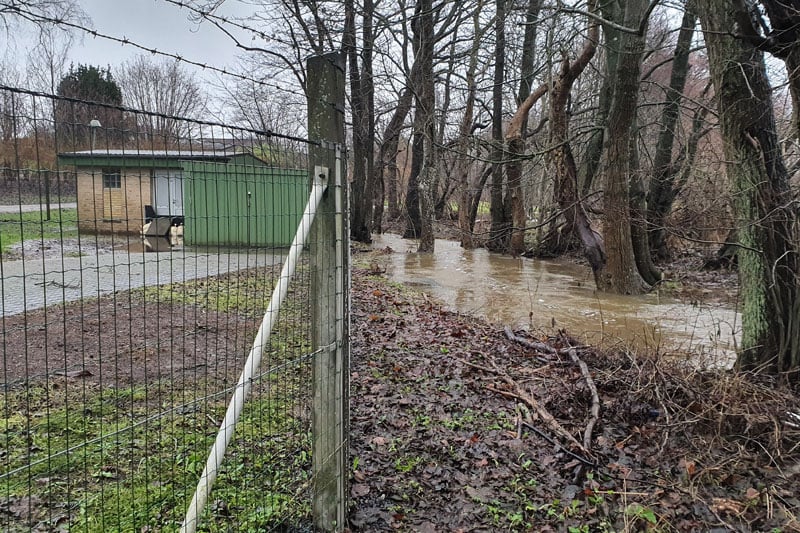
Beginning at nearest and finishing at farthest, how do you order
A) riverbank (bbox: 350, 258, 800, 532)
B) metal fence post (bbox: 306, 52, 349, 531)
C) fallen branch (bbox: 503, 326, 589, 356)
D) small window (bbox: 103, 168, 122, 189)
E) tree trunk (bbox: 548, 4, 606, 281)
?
1. small window (bbox: 103, 168, 122, 189)
2. metal fence post (bbox: 306, 52, 349, 531)
3. riverbank (bbox: 350, 258, 800, 532)
4. fallen branch (bbox: 503, 326, 589, 356)
5. tree trunk (bbox: 548, 4, 606, 281)

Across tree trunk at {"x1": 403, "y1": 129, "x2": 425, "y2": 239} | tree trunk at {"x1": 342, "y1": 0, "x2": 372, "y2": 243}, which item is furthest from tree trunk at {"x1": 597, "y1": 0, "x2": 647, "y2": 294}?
tree trunk at {"x1": 403, "y1": 129, "x2": 425, "y2": 239}

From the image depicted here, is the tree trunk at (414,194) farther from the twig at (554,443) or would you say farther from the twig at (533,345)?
the twig at (554,443)

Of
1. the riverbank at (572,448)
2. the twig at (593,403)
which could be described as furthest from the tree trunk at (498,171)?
the riverbank at (572,448)

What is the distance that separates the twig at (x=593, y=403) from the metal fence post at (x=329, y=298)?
176 centimetres

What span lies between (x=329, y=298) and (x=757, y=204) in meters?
3.87

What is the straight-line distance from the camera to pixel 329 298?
2641mm

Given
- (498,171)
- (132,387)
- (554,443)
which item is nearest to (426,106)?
(498,171)

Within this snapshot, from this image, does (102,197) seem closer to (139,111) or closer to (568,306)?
(139,111)

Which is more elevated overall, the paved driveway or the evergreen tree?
the evergreen tree

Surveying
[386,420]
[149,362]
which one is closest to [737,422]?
[386,420]

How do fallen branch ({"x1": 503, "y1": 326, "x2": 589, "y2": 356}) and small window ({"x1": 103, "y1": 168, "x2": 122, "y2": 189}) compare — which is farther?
fallen branch ({"x1": 503, "y1": 326, "x2": 589, "y2": 356})

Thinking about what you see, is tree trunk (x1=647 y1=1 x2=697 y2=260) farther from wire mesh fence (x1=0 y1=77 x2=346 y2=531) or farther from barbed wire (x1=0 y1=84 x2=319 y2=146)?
barbed wire (x1=0 y1=84 x2=319 y2=146)

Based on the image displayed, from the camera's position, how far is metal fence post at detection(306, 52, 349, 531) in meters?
2.55

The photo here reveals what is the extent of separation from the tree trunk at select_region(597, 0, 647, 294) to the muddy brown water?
45 centimetres
